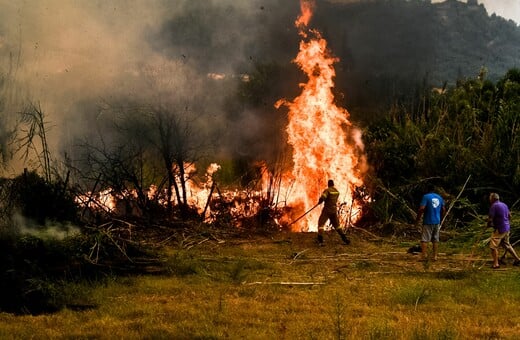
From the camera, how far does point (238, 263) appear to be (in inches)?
462

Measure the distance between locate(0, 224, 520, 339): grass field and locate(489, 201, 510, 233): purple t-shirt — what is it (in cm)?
95

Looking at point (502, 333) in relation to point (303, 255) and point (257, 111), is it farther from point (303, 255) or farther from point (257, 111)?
point (257, 111)

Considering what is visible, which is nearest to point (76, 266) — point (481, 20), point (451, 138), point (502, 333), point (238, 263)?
point (238, 263)

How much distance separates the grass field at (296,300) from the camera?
24.5 feet

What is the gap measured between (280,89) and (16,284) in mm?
16885

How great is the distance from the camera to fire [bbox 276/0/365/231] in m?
21.2

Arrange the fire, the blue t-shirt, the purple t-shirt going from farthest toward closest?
the fire
the blue t-shirt
the purple t-shirt

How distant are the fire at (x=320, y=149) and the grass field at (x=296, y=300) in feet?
22.6

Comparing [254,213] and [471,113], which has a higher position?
[471,113]

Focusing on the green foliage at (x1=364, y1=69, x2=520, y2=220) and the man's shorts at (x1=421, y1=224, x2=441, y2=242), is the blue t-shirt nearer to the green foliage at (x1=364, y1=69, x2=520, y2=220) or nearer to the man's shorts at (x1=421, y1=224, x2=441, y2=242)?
the man's shorts at (x1=421, y1=224, x2=441, y2=242)

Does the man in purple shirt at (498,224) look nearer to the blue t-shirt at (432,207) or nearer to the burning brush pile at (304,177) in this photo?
the blue t-shirt at (432,207)

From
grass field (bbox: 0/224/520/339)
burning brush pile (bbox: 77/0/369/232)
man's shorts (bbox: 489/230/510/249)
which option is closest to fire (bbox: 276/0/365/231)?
burning brush pile (bbox: 77/0/369/232)

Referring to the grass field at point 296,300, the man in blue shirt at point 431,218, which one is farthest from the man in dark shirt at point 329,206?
the man in blue shirt at point 431,218

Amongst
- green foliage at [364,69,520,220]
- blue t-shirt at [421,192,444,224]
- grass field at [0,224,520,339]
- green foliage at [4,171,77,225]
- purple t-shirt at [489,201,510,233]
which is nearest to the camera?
grass field at [0,224,520,339]
